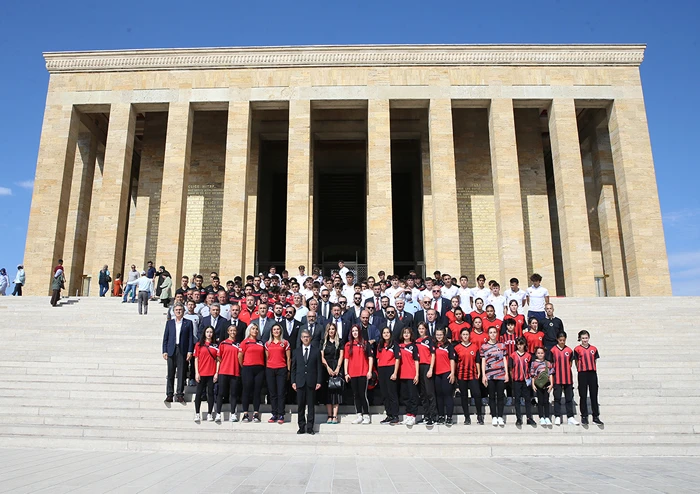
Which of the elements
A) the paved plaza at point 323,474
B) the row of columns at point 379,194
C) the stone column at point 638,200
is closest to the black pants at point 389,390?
the paved plaza at point 323,474

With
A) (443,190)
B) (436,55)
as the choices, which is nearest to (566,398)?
(443,190)

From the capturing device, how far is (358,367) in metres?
7.49

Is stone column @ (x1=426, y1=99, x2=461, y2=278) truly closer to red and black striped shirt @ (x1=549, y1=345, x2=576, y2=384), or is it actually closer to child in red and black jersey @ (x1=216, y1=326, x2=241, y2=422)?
red and black striped shirt @ (x1=549, y1=345, x2=576, y2=384)

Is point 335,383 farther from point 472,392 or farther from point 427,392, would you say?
point 472,392

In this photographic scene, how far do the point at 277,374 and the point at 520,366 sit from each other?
372 cm

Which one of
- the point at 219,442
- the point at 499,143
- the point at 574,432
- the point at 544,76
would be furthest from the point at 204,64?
the point at 574,432

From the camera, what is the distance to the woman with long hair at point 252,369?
24.4 ft

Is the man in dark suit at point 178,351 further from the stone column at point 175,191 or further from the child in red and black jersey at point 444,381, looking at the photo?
the stone column at point 175,191

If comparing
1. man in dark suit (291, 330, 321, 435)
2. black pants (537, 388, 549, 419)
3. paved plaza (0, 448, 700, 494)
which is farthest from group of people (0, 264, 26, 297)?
black pants (537, 388, 549, 419)

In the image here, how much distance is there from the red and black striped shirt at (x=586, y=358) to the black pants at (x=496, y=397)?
1260 millimetres

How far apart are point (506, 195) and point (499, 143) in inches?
84.2

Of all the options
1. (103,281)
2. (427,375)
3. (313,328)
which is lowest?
(427,375)

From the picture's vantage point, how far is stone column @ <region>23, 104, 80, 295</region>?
1859cm

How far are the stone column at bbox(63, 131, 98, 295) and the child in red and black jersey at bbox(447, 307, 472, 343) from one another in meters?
17.6
